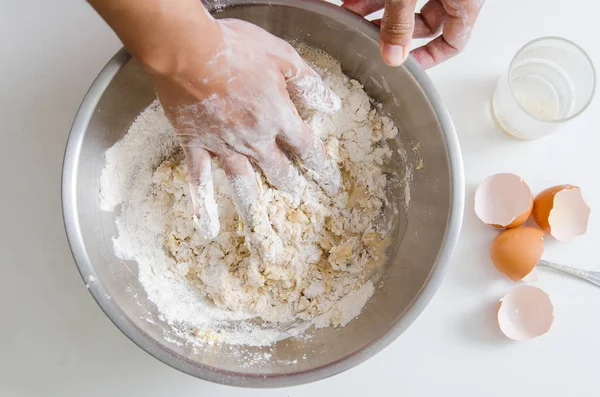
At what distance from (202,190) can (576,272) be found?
0.91 metres

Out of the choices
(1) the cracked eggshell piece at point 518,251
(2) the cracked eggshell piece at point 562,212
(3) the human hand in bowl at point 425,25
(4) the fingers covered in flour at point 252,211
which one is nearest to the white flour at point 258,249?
(4) the fingers covered in flour at point 252,211

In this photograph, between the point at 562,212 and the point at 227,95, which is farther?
the point at 562,212

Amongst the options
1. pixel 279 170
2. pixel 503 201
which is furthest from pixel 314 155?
pixel 503 201

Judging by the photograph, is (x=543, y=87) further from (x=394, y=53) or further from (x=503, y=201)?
(x=394, y=53)

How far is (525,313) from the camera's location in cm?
126

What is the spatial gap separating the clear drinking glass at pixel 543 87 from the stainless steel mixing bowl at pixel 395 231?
0.91 ft

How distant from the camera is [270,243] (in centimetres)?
115

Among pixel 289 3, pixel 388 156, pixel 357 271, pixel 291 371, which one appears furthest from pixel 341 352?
pixel 289 3

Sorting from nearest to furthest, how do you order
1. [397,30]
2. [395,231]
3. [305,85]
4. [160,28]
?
[160,28], [397,30], [305,85], [395,231]

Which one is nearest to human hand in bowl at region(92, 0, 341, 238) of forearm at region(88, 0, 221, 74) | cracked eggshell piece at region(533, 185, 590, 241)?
forearm at region(88, 0, 221, 74)

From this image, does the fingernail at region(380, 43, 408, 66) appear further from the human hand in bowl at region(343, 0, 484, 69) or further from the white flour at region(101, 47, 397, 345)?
the white flour at region(101, 47, 397, 345)

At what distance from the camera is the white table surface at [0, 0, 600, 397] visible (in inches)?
49.8

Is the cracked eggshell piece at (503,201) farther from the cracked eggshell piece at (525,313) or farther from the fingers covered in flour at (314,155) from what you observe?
the fingers covered in flour at (314,155)

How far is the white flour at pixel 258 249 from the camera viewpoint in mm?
1186
